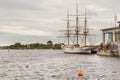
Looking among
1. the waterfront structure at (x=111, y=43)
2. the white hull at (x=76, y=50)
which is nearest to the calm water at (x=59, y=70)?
the waterfront structure at (x=111, y=43)

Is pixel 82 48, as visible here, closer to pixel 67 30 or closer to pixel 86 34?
pixel 86 34

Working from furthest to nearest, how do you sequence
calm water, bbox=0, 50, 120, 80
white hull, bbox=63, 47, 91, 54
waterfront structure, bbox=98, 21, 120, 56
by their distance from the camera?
white hull, bbox=63, 47, 91, 54, waterfront structure, bbox=98, 21, 120, 56, calm water, bbox=0, 50, 120, 80

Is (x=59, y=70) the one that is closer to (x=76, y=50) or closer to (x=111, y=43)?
(x=111, y=43)

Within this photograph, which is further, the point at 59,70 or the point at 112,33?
the point at 112,33

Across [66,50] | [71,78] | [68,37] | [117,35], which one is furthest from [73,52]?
[71,78]

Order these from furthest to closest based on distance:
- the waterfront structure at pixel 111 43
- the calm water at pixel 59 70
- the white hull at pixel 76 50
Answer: the white hull at pixel 76 50 → the waterfront structure at pixel 111 43 → the calm water at pixel 59 70

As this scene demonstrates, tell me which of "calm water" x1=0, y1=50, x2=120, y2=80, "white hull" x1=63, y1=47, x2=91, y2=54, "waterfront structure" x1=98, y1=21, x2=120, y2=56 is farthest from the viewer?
"white hull" x1=63, y1=47, x2=91, y2=54

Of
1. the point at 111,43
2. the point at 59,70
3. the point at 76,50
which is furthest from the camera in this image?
the point at 76,50

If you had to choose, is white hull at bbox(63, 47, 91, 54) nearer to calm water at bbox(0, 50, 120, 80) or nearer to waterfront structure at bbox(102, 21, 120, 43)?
waterfront structure at bbox(102, 21, 120, 43)

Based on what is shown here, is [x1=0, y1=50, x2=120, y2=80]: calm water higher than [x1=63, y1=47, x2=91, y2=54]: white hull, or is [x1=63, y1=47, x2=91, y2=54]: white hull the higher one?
[x1=63, y1=47, x2=91, y2=54]: white hull

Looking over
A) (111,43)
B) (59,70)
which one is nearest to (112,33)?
(111,43)

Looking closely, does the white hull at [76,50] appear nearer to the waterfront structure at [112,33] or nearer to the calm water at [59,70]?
the waterfront structure at [112,33]

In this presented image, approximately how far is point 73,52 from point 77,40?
12541mm

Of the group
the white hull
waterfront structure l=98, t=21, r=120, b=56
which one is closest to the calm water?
waterfront structure l=98, t=21, r=120, b=56
